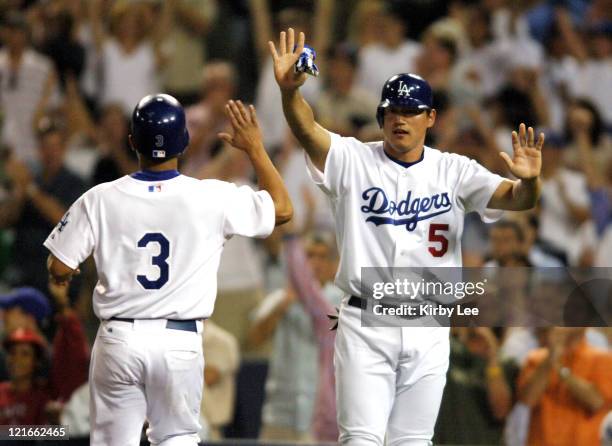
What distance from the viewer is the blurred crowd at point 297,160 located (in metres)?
8.03

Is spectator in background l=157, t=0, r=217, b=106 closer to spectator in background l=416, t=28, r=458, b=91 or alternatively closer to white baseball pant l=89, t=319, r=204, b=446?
spectator in background l=416, t=28, r=458, b=91

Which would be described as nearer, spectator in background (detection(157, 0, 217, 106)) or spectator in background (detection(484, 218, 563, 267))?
spectator in background (detection(484, 218, 563, 267))

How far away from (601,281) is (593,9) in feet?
18.0

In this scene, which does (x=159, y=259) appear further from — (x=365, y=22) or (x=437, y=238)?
(x=365, y=22)

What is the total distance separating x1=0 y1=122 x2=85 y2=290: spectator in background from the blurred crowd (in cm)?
2

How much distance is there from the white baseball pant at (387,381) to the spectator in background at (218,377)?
2761mm

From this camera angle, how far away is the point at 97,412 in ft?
18.6

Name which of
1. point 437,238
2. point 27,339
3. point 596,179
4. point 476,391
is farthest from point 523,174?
point 596,179

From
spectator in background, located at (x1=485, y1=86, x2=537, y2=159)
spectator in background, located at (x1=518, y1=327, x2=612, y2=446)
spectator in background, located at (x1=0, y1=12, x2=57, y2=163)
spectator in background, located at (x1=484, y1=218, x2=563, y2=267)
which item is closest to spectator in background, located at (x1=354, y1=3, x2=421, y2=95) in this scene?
spectator in background, located at (x1=485, y1=86, x2=537, y2=159)

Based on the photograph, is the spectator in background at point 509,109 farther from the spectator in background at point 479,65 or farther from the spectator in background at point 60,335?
the spectator in background at point 60,335

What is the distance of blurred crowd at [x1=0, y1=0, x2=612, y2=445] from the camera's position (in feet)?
26.3

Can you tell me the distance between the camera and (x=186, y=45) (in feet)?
42.7

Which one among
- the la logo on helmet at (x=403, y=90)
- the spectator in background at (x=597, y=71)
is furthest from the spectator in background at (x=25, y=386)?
the spectator in background at (x=597, y=71)

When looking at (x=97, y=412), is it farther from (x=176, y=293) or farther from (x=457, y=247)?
(x=457, y=247)
